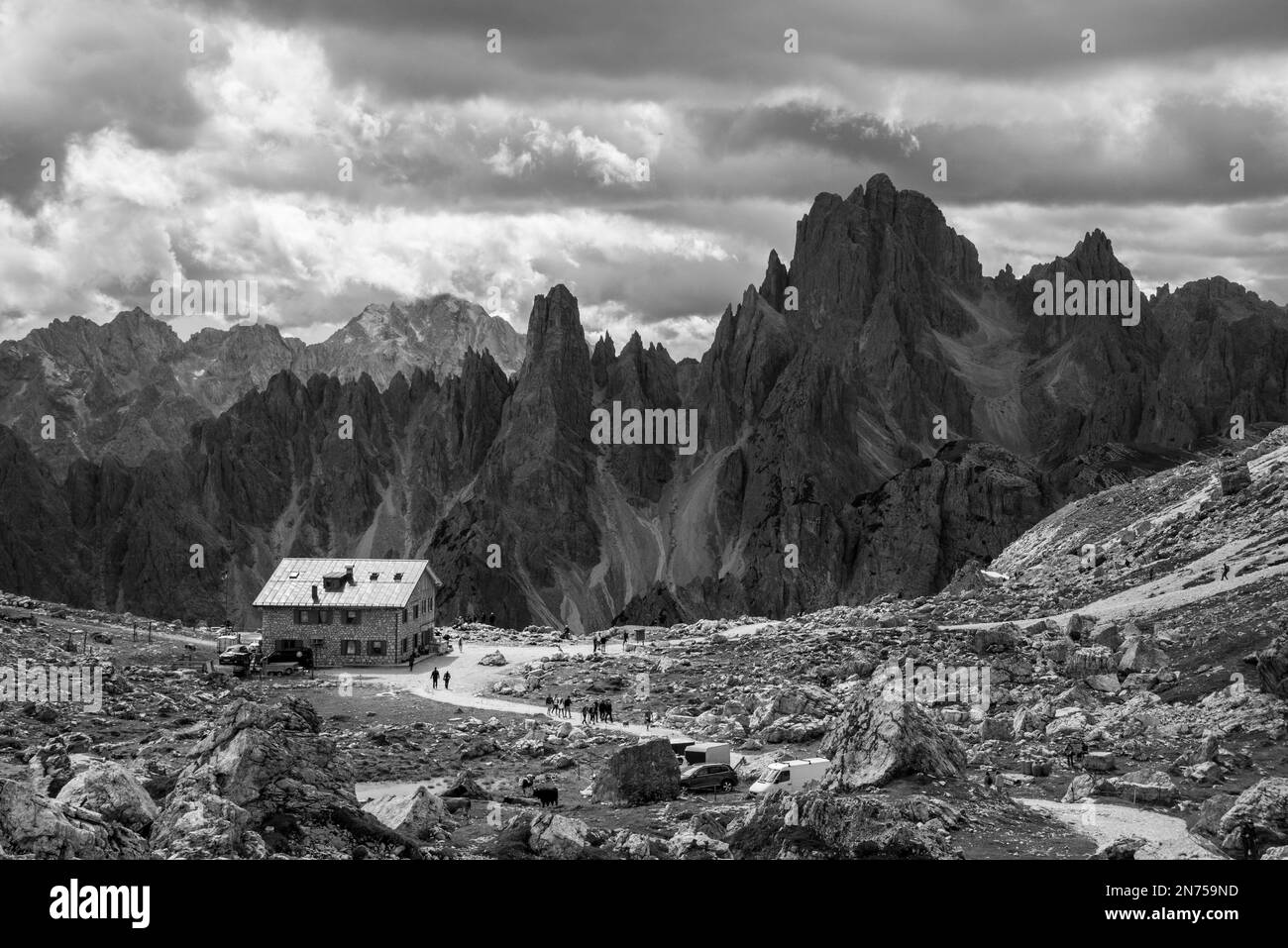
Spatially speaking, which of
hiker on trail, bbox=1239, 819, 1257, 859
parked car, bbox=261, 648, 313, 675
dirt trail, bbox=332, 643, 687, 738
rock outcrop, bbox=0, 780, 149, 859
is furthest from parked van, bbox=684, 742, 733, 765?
parked car, bbox=261, 648, 313, 675

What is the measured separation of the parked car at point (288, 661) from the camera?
77.2 meters

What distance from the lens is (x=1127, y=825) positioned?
34219mm

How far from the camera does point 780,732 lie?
52.1m

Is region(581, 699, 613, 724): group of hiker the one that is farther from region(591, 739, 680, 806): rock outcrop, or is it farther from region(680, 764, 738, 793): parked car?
region(591, 739, 680, 806): rock outcrop

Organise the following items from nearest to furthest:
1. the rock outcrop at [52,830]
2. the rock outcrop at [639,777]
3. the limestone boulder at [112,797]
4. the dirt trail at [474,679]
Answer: the rock outcrop at [52,830], the limestone boulder at [112,797], the rock outcrop at [639,777], the dirt trail at [474,679]

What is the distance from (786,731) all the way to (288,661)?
3889 centimetres

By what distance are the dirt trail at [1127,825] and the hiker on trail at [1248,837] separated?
1189 mm

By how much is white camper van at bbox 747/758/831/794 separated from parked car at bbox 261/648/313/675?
44.2 m

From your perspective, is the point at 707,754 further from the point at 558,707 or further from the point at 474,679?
the point at 474,679

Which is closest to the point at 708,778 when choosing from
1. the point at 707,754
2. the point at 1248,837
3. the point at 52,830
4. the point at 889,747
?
the point at 707,754

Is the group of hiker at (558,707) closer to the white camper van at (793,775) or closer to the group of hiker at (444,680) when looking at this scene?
the group of hiker at (444,680)

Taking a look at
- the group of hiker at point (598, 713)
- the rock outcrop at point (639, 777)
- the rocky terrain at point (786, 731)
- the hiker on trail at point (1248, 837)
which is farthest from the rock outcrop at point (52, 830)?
the group of hiker at point (598, 713)
